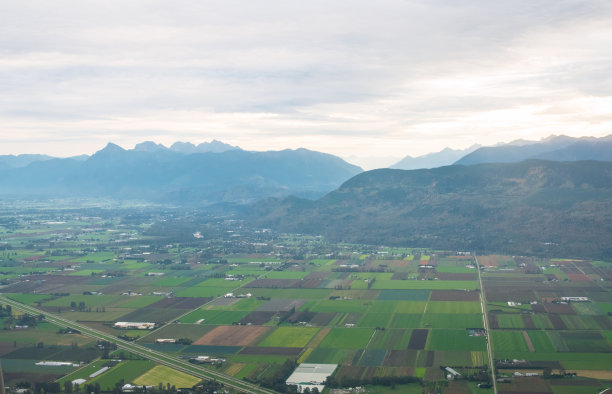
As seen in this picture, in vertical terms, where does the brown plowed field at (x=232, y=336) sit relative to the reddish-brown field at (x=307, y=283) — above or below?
below

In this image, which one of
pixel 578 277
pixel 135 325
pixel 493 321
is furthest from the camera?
pixel 578 277

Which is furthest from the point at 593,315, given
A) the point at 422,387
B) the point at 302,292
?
the point at 302,292

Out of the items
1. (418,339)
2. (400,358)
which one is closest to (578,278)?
(418,339)

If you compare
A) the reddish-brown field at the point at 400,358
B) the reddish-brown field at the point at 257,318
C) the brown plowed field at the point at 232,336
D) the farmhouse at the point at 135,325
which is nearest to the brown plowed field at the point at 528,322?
the reddish-brown field at the point at 400,358

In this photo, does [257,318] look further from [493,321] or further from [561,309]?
[561,309]

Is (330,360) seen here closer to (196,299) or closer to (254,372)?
(254,372)

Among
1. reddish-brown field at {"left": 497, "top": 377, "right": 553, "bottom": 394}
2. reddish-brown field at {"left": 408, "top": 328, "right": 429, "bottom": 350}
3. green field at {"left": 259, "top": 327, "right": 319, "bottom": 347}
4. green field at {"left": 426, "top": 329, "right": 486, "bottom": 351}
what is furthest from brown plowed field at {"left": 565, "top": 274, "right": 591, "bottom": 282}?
green field at {"left": 259, "top": 327, "right": 319, "bottom": 347}

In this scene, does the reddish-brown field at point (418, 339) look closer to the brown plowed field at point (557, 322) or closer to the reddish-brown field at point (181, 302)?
the brown plowed field at point (557, 322)
